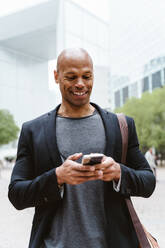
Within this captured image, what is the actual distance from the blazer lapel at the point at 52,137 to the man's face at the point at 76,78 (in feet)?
0.49

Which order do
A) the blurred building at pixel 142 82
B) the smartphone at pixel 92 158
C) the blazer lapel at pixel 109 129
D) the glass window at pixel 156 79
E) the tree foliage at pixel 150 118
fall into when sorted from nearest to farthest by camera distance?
the smartphone at pixel 92 158
the blazer lapel at pixel 109 129
the tree foliage at pixel 150 118
the glass window at pixel 156 79
the blurred building at pixel 142 82

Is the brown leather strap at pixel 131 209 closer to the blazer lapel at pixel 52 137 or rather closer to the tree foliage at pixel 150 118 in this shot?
the blazer lapel at pixel 52 137

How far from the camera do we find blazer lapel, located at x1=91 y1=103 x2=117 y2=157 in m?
1.77

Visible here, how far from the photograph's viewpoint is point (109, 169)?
156 cm

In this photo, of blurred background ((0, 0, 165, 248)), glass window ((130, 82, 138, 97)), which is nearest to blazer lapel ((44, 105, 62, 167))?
blurred background ((0, 0, 165, 248))

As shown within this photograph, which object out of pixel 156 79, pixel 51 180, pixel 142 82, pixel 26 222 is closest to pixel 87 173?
pixel 51 180

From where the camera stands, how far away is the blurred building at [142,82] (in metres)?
61.2

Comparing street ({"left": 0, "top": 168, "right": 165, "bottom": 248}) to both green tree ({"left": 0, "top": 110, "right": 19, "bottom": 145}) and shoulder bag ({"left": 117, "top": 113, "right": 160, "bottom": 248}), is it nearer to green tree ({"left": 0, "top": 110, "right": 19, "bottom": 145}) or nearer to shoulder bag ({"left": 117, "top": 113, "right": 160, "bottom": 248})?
shoulder bag ({"left": 117, "top": 113, "right": 160, "bottom": 248})

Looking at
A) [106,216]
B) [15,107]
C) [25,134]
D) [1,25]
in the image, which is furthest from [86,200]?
[15,107]

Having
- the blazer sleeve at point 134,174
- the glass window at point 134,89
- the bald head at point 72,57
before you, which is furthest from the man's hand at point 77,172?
the glass window at point 134,89

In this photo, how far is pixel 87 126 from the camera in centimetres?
190

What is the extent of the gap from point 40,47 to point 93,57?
3154cm

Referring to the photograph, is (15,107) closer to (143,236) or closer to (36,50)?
(36,50)

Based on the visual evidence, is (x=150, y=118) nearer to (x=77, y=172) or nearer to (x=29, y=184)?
(x=29, y=184)
